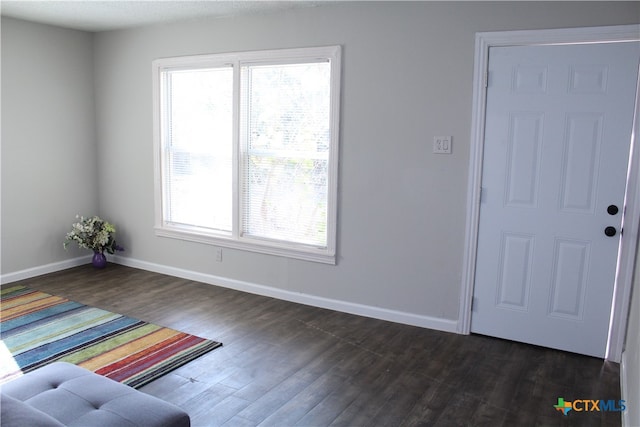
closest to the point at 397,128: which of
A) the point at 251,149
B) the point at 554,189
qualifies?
the point at 554,189

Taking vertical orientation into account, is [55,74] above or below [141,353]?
above

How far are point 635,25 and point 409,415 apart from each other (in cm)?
248

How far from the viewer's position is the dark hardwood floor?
8.25 ft

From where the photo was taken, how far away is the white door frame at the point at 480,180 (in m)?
2.97

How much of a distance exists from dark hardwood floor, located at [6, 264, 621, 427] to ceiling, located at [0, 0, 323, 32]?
7.54 feet

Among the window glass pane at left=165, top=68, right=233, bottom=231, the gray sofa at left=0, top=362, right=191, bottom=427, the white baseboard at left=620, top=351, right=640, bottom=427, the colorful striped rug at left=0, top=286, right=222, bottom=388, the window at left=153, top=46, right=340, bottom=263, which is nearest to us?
the gray sofa at left=0, top=362, right=191, bottom=427

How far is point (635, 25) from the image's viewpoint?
2889 millimetres

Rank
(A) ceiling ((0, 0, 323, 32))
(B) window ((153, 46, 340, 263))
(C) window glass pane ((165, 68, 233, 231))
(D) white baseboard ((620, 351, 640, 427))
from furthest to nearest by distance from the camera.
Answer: (C) window glass pane ((165, 68, 233, 231)) → (B) window ((153, 46, 340, 263)) → (A) ceiling ((0, 0, 323, 32)) → (D) white baseboard ((620, 351, 640, 427))

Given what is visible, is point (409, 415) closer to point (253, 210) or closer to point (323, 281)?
point (323, 281)

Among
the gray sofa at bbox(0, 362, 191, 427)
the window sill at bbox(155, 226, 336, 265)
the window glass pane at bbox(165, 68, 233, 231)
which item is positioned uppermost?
the window glass pane at bbox(165, 68, 233, 231)

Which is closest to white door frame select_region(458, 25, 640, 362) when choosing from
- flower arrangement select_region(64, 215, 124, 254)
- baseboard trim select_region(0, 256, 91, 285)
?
flower arrangement select_region(64, 215, 124, 254)

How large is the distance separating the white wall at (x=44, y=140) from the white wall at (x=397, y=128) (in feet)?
4.76

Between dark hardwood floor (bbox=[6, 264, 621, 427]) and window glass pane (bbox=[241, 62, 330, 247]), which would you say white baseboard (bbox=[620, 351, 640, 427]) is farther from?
window glass pane (bbox=[241, 62, 330, 247])

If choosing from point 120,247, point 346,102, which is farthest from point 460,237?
point 120,247
